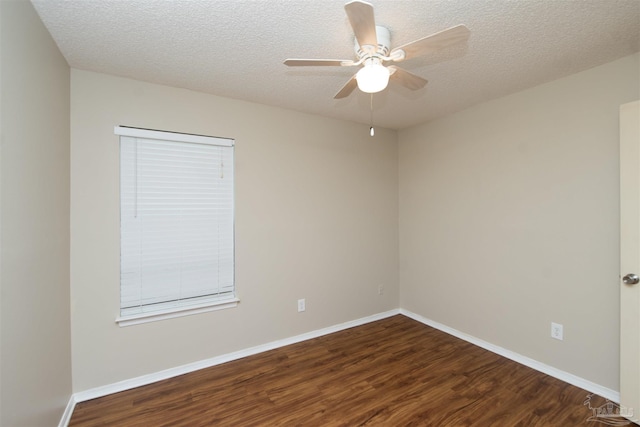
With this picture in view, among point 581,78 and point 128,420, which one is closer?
point 128,420

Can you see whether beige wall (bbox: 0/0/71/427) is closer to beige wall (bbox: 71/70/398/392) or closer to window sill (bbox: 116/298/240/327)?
beige wall (bbox: 71/70/398/392)

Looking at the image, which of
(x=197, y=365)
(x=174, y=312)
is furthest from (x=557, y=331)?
(x=174, y=312)

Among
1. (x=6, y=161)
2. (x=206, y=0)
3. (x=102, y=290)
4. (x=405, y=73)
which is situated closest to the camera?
(x=6, y=161)

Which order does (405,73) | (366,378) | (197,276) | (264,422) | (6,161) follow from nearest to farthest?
(6,161)
(405,73)
(264,422)
(366,378)
(197,276)

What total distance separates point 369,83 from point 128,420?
2.57 meters

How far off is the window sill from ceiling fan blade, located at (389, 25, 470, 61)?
235 cm

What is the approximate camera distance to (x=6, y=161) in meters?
1.21

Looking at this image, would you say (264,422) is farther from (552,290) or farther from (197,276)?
(552,290)

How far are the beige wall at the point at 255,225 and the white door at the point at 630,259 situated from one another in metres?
2.11

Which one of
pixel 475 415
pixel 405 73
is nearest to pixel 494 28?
pixel 405 73

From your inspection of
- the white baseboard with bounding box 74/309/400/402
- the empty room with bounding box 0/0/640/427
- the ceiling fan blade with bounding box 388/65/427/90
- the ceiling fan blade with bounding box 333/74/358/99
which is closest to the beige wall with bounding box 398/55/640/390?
the empty room with bounding box 0/0/640/427

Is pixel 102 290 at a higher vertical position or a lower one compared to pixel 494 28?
lower

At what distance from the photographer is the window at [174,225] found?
222 cm

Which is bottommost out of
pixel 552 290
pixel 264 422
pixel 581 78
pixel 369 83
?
pixel 264 422
